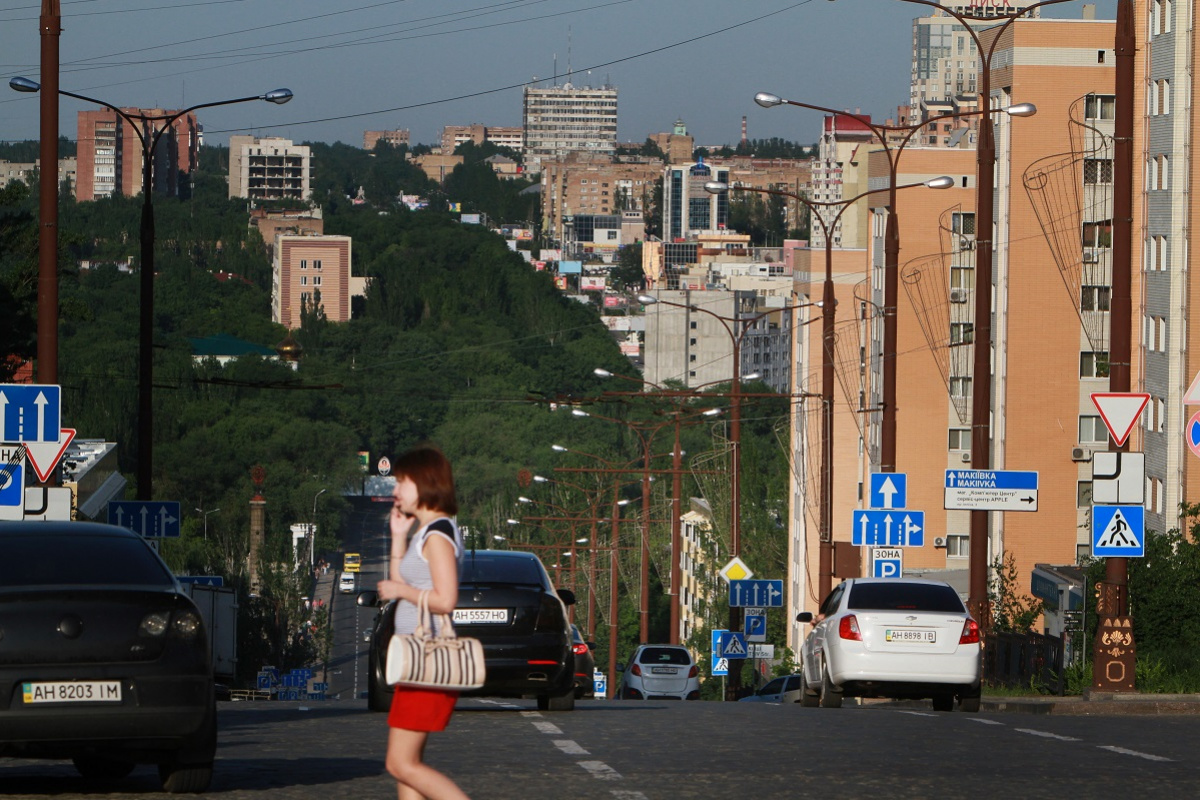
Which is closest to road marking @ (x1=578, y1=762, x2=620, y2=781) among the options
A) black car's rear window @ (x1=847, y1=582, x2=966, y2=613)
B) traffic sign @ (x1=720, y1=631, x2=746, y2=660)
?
black car's rear window @ (x1=847, y1=582, x2=966, y2=613)

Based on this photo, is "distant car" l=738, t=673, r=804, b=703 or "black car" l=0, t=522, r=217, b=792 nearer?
"black car" l=0, t=522, r=217, b=792

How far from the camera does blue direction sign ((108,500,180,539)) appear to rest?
33094 mm

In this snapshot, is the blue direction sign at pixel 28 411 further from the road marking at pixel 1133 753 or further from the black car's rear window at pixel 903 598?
the road marking at pixel 1133 753

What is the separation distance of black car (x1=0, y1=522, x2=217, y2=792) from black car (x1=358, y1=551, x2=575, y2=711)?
19.9 feet

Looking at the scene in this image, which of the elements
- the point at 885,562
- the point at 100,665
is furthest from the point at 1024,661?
the point at 100,665

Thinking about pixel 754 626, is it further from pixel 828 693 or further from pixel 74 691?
pixel 74 691

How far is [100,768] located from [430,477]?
514 centimetres

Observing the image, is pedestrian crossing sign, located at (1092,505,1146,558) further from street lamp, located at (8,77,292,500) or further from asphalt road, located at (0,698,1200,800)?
street lamp, located at (8,77,292,500)

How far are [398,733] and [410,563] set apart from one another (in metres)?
0.65

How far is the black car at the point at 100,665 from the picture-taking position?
10953mm

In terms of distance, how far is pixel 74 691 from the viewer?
1102cm

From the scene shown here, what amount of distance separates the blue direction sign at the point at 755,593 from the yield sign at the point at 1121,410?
22239 millimetres

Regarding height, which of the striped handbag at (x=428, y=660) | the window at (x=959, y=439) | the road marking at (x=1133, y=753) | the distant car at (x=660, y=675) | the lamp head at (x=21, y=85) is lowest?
the distant car at (x=660, y=675)

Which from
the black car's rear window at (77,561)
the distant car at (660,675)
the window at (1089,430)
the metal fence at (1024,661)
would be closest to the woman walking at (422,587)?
the black car's rear window at (77,561)
